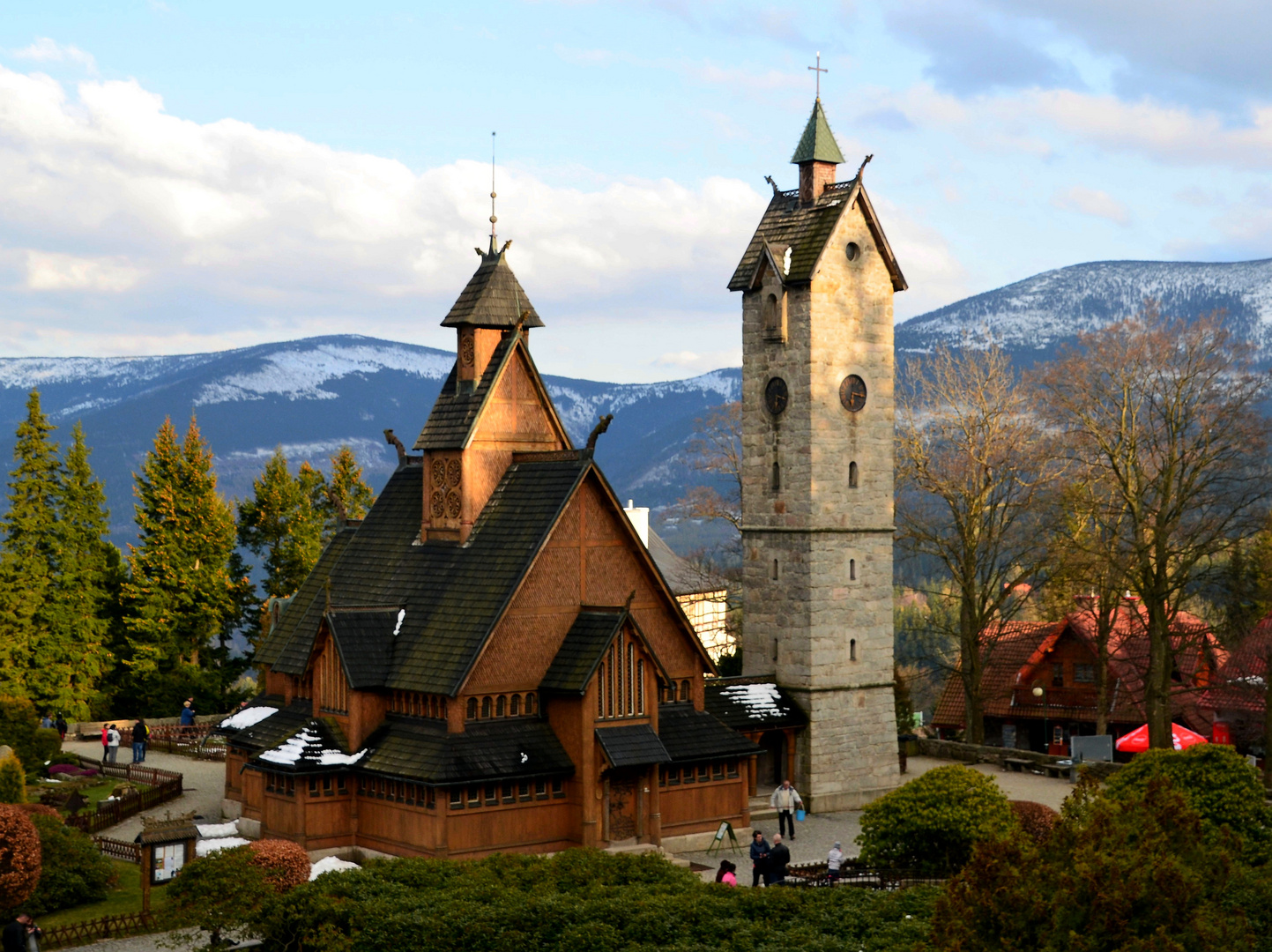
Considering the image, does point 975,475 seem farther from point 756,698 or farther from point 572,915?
point 572,915

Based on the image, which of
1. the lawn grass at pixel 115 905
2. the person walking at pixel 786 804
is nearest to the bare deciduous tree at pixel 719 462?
the person walking at pixel 786 804

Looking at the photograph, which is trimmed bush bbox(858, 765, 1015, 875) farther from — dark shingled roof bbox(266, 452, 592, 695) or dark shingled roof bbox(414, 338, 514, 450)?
dark shingled roof bbox(414, 338, 514, 450)

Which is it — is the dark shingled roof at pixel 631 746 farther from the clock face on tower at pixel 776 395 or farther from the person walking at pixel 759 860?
the clock face on tower at pixel 776 395

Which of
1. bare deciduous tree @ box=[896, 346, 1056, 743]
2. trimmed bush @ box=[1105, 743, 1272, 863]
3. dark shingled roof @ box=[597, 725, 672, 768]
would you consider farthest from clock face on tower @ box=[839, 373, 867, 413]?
trimmed bush @ box=[1105, 743, 1272, 863]

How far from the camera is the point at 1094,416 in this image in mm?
52125

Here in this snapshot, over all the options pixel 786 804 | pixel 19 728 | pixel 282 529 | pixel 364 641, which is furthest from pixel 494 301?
pixel 282 529

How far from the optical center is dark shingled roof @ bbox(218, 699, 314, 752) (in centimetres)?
3388

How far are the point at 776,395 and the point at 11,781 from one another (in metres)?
20.7

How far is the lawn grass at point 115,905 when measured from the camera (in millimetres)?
27358

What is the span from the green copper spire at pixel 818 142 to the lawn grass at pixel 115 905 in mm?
24566

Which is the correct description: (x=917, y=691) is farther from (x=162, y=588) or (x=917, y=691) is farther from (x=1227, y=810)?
(x=1227, y=810)

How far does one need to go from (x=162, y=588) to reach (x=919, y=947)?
1763 inches

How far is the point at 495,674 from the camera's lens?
105ft

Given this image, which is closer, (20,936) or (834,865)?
(20,936)
